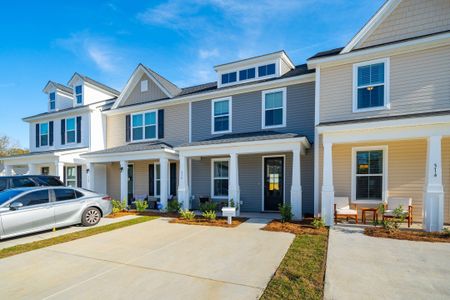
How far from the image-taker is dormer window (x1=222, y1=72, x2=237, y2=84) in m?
12.9

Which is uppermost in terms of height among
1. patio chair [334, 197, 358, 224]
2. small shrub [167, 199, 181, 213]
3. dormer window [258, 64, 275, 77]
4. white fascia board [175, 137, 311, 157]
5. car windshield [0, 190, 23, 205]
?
dormer window [258, 64, 275, 77]

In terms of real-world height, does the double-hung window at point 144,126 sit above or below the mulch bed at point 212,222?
above

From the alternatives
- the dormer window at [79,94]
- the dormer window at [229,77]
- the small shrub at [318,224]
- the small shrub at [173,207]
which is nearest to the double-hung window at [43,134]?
the dormer window at [79,94]

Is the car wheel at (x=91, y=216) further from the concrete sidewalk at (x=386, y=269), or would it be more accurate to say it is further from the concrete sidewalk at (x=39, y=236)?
the concrete sidewalk at (x=386, y=269)

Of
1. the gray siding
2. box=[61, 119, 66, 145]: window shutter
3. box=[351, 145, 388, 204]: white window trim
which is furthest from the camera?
box=[61, 119, 66, 145]: window shutter

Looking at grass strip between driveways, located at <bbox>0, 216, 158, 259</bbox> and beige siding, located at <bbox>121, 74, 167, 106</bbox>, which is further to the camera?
beige siding, located at <bbox>121, 74, 167, 106</bbox>

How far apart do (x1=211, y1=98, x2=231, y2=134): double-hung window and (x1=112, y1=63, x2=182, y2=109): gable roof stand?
2.91m

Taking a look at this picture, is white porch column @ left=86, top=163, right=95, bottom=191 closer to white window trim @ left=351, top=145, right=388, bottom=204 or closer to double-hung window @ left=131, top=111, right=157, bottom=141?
double-hung window @ left=131, top=111, right=157, bottom=141

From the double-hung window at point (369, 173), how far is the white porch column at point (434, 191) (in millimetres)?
1794

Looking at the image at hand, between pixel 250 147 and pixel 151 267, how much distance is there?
6.12m

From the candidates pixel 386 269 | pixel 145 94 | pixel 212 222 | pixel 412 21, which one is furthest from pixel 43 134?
pixel 412 21

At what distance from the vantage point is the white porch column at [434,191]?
23.3 feet

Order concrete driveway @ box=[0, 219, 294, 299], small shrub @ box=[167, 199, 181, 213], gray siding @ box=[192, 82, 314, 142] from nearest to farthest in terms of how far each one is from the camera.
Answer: concrete driveway @ box=[0, 219, 294, 299] → gray siding @ box=[192, 82, 314, 142] → small shrub @ box=[167, 199, 181, 213]

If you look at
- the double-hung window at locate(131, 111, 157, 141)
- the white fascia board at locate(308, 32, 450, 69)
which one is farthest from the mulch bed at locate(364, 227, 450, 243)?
the double-hung window at locate(131, 111, 157, 141)
